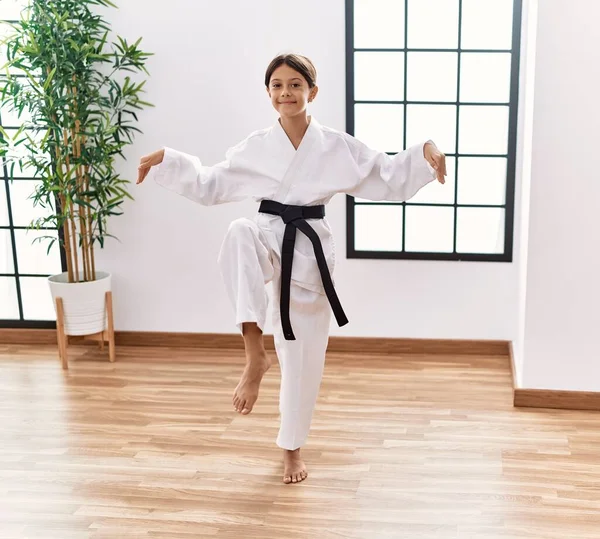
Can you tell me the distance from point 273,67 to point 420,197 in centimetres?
186

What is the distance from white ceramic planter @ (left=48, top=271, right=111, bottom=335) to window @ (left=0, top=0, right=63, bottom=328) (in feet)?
1.55

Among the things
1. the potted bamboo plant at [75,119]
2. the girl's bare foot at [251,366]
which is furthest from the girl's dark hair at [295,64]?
the potted bamboo plant at [75,119]

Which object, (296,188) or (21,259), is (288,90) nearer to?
(296,188)

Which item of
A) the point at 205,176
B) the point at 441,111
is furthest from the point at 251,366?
the point at 441,111

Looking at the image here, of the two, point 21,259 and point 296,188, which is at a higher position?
point 296,188

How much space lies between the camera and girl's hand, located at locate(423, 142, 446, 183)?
2.70 m

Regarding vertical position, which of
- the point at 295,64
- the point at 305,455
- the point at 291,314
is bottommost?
the point at 305,455

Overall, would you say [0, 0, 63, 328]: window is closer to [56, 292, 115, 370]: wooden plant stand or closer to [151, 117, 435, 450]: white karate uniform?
[56, 292, 115, 370]: wooden plant stand

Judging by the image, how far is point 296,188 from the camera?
2.76 meters

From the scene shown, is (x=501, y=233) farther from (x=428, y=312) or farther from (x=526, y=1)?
(x=526, y=1)

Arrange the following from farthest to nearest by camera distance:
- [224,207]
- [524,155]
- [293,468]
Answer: [224,207] < [524,155] < [293,468]

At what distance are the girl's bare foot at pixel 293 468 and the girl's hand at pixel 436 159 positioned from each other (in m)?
1.12

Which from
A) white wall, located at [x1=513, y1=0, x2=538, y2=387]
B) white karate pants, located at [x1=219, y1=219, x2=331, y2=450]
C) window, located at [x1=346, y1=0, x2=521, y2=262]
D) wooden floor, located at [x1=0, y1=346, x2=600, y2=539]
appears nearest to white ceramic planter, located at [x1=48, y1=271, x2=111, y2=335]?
wooden floor, located at [x1=0, y1=346, x2=600, y2=539]

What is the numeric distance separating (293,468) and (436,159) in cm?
121
